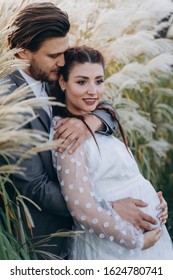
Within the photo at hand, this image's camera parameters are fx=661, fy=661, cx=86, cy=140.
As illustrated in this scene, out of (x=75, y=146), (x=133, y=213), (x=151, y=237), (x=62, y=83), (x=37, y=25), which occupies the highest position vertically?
(x=37, y=25)

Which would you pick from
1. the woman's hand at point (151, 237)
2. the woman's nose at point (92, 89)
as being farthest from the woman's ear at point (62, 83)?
the woman's hand at point (151, 237)

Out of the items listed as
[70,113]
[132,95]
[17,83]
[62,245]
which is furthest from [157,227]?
[132,95]

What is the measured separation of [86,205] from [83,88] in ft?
1.64

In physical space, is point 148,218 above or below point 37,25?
below

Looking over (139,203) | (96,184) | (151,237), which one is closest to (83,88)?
(96,184)

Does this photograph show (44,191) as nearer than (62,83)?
Yes

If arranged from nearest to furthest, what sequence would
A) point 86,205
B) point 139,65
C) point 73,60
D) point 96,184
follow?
point 86,205 < point 96,184 < point 73,60 < point 139,65

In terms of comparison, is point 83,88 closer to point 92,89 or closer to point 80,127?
point 92,89

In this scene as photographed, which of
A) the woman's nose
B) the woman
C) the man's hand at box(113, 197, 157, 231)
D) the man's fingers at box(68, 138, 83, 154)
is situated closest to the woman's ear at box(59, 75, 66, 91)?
the woman

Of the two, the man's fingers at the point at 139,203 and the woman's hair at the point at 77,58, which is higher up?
the woman's hair at the point at 77,58

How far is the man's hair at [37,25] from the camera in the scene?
2.78 metres

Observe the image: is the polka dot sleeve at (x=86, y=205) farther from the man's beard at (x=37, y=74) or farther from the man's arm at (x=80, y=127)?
the man's beard at (x=37, y=74)

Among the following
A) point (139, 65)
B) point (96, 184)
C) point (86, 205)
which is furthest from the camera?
point (139, 65)

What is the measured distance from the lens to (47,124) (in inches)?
108
